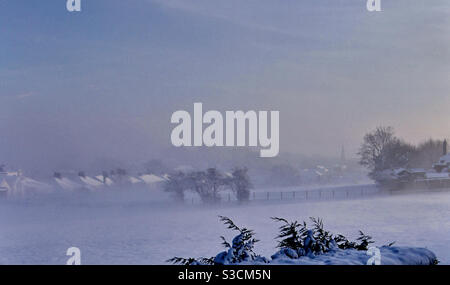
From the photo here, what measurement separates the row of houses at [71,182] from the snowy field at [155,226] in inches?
5.7

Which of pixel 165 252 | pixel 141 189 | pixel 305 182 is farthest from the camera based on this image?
pixel 305 182

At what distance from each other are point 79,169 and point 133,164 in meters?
0.72

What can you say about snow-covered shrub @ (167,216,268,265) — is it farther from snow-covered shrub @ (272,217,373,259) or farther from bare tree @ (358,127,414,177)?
bare tree @ (358,127,414,177)

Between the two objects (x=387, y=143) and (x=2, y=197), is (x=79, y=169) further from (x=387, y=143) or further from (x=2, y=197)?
(x=387, y=143)

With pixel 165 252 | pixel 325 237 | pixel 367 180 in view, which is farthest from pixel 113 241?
pixel 367 180

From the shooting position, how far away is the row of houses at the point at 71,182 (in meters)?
7.16

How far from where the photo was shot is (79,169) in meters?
7.29

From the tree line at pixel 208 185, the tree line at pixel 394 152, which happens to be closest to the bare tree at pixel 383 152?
the tree line at pixel 394 152

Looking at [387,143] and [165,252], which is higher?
[387,143]

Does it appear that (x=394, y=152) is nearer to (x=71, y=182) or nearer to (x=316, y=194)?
(x=316, y=194)

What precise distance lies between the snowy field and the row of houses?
15 cm

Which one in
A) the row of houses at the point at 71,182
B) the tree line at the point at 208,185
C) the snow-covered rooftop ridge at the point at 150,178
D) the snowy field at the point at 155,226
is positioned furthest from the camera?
the tree line at the point at 208,185

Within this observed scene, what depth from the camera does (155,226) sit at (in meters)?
7.04

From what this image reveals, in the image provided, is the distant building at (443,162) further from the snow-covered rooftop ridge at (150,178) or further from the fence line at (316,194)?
the snow-covered rooftop ridge at (150,178)
